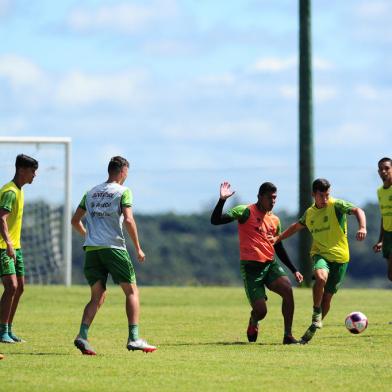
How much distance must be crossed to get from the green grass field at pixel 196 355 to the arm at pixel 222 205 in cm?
144

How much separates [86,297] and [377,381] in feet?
49.4

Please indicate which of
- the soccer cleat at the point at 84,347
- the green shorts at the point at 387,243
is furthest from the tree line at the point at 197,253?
the soccer cleat at the point at 84,347

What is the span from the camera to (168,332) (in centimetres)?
1691

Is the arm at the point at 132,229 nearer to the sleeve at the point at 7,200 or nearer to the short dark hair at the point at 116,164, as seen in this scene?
the short dark hair at the point at 116,164

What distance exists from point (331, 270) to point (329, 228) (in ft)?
1.77

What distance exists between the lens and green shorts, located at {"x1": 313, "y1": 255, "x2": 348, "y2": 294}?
51.8 feet

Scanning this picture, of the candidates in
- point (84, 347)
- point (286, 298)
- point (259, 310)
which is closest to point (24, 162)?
point (84, 347)

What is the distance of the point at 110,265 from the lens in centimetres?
1365

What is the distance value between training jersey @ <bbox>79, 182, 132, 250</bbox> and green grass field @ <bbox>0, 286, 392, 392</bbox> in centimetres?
120

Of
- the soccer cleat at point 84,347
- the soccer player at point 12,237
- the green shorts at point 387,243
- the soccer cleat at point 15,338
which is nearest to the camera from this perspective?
the soccer cleat at point 84,347

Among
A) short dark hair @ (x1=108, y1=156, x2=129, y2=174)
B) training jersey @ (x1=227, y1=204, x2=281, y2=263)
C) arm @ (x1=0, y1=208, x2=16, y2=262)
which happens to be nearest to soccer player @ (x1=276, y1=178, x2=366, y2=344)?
training jersey @ (x1=227, y1=204, x2=281, y2=263)

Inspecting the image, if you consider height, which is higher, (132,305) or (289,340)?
(132,305)

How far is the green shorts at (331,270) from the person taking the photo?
1579cm

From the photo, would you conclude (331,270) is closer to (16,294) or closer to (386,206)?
(386,206)
